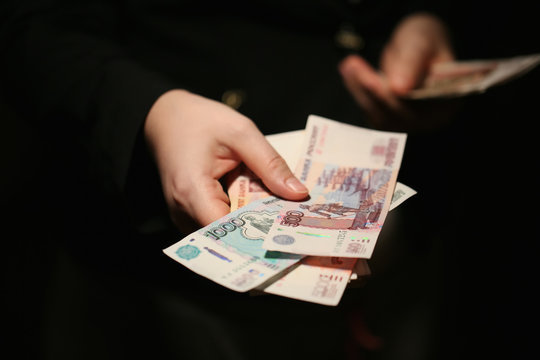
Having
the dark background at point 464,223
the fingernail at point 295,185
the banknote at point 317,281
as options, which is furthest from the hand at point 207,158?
the dark background at point 464,223

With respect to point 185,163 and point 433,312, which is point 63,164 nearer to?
point 185,163

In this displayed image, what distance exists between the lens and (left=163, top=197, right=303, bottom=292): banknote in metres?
0.49

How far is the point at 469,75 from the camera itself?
1034 mm

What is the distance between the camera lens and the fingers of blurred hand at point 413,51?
103 centimetres

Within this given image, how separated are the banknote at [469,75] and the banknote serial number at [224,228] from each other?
59 centimetres

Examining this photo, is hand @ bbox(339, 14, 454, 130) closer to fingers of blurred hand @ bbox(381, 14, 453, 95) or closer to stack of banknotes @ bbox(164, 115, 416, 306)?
fingers of blurred hand @ bbox(381, 14, 453, 95)

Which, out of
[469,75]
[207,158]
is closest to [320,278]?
[207,158]

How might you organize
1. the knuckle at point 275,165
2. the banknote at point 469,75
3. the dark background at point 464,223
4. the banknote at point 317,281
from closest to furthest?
the banknote at point 317,281 → the knuckle at point 275,165 → the banknote at point 469,75 → the dark background at point 464,223

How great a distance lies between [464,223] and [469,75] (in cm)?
52

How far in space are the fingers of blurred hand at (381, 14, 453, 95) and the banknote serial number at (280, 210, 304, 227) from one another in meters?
0.59

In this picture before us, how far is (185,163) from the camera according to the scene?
591mm

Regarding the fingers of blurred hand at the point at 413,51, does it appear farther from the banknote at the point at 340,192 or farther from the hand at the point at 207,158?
the hand at the point at 207,158

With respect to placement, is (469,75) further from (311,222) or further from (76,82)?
(76,82)

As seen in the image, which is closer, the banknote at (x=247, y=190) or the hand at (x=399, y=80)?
the banknote at (x=247, y=190)
